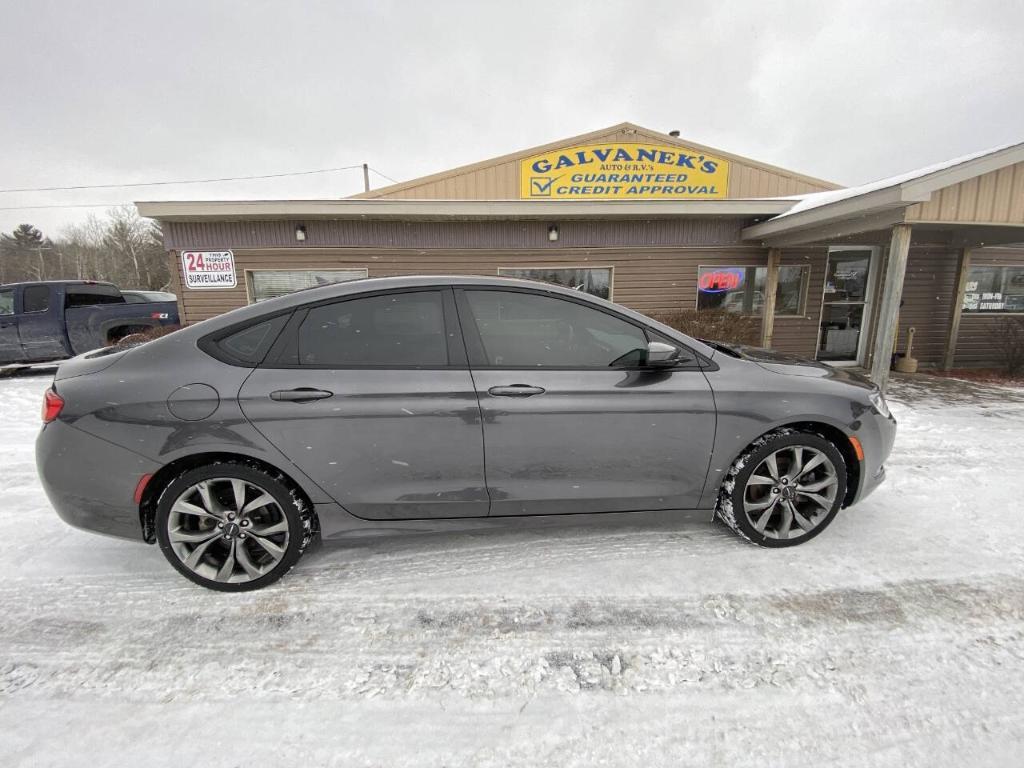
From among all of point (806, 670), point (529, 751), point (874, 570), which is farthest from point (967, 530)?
point (529, 751)

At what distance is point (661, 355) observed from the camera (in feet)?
7.23

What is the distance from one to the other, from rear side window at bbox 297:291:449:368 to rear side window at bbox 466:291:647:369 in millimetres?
232

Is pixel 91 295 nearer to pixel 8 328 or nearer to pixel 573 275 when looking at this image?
pixel 8 328

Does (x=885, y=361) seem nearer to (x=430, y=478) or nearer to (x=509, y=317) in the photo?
(x=509, y=317)

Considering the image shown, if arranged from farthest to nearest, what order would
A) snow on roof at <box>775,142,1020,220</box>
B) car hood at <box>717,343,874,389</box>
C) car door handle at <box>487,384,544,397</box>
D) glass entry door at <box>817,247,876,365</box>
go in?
1. glass entry door at <box>817,247,876,365</box>
2. snow on roof at <box>775,142,1020,220</box>
3. car hood at <box>717,343,874,389</box>
4. car door handle at <box>487,384,544,397</box>

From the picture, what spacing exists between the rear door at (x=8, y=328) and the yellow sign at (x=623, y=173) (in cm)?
989

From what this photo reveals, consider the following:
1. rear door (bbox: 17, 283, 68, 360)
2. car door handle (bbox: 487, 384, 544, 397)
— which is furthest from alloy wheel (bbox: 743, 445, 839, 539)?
rear door (bbox: 17, 283, 68, 360)

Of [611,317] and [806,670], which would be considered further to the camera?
[611,317]

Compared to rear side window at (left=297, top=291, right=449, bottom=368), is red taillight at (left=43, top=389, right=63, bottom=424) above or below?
below

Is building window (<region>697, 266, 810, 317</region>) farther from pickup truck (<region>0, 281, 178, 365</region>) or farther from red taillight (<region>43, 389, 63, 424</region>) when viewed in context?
pickup truck (<region>0, 281, 178, 365</region>)

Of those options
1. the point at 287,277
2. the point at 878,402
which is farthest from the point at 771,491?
the point at 287,277

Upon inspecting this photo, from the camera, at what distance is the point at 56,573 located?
2373mm

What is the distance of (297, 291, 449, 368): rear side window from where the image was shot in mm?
2201

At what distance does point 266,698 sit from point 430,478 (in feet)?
3.39
